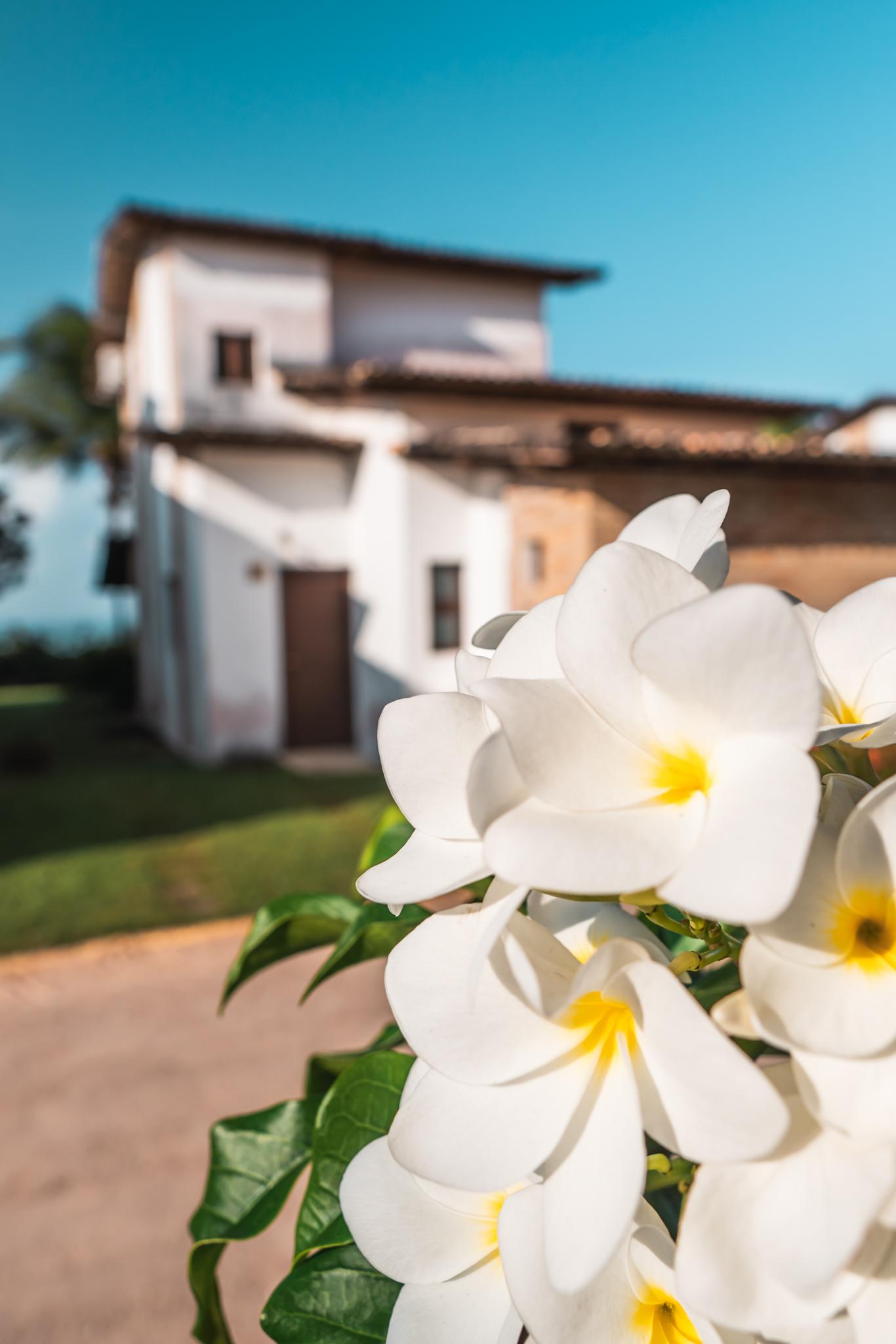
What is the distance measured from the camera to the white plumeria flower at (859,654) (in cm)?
50

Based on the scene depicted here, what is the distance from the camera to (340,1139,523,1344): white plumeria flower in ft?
1.62

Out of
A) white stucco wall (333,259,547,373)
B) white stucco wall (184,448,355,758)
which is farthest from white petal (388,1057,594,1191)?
white stucco wall (333,259,547,373)

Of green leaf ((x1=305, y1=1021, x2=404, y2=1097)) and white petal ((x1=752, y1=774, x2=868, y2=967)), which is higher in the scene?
white petal ((x1=752, y1=774, x2=868, y2=967))

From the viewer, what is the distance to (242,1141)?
832 millimetres

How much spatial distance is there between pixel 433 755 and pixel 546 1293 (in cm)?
24

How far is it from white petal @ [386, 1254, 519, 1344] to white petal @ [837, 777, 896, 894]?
0.95 ft

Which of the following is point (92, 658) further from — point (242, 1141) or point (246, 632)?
point (242, 1141)

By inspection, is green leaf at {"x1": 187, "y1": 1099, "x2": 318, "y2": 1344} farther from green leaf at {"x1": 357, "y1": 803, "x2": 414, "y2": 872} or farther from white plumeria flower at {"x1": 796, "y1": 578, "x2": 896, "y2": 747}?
white plumeria flower at {"x1": 796, "y1": 578, "x2": 896, "y2": 747}

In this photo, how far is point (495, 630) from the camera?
1.71 ft

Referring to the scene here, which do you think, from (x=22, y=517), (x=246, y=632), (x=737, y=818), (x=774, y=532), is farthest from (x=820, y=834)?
(x=22, y=517)

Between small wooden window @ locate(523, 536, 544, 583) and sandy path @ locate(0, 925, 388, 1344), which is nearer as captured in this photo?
sandy path @ locate(0, 925, 388, 1344)

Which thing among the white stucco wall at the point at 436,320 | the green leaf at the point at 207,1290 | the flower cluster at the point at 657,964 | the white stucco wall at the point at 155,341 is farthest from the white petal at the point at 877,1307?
the white stucco wall at the point at 436,320

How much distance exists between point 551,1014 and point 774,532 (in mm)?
7067

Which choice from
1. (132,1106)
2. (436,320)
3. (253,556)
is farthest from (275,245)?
(132,1106)
